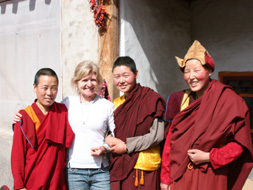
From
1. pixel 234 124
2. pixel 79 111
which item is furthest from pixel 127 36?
pixel 234 124

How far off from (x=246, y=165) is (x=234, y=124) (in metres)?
0.34

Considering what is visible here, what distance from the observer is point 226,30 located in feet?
13.1

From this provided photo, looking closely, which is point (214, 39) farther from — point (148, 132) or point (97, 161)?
point (97, 161)

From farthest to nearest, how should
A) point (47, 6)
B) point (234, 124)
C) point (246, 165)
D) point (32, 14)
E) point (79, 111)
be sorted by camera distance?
point (32, 14) → point (47, 6) → point (79, 111) → point (246, 165) → point (234, 124)

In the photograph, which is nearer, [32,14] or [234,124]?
[234,124]

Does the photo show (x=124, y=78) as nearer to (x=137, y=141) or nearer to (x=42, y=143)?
(x=137, y=141)

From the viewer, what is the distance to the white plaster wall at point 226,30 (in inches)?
150

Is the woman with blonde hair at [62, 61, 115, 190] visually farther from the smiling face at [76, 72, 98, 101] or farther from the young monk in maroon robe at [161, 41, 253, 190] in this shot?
the young monk in maroon robe at [161, 41, 253, 190]

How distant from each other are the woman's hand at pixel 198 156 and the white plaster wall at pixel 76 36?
5.67 feet

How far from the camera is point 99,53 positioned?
9.91 ft

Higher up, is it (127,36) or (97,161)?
(127,36)

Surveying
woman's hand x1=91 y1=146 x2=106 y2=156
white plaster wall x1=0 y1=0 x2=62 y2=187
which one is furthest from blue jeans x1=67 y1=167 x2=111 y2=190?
white plaster wall x1=0 y1=0 x2=62 y2=187

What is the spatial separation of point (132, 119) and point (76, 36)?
5.64ft

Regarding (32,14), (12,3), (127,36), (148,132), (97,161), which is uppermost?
(12,3)
